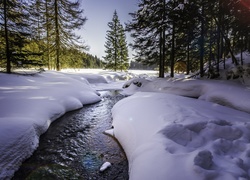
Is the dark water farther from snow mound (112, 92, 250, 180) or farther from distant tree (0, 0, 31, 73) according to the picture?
distant tree (0, 0, 31, 73)

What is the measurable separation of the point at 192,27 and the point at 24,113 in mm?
12217

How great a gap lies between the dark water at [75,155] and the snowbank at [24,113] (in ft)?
0.95

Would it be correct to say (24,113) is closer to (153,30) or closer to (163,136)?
(163,136)

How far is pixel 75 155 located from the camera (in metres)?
4.97

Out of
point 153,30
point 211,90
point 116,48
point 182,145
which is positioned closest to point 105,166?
point 182,145

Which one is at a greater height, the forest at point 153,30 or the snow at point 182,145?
the forest at point 153,30

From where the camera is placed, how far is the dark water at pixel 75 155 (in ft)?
13.5

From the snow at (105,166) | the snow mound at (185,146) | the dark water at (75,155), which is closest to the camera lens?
the snow mound at (185,146)

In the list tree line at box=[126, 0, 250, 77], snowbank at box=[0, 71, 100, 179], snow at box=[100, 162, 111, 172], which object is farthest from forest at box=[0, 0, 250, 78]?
snow at box=[100, 162, 111, 172]

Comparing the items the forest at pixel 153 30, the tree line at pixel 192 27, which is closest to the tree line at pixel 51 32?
the forest at pixel 153 30

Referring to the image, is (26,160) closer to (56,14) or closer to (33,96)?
(33,96)

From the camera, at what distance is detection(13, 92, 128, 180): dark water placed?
4.10 meters

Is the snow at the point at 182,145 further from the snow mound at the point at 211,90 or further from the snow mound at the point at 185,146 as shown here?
the snow mound at the point at 211,90

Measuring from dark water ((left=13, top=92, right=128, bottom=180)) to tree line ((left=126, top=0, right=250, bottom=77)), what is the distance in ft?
30.8
